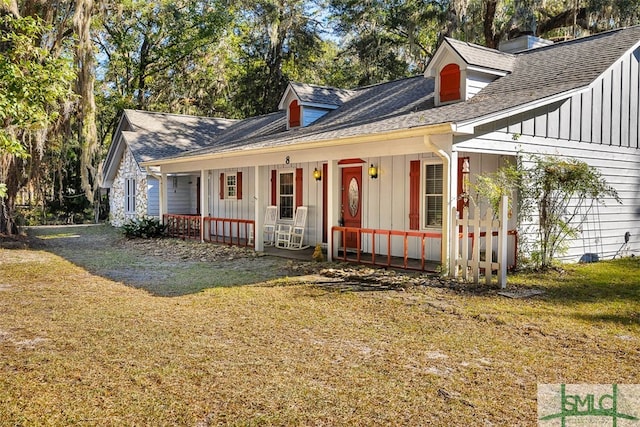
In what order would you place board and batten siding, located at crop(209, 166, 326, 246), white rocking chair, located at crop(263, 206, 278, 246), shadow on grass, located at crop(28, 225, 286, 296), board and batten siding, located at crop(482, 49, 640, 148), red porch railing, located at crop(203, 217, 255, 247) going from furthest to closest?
white rocking chair, located at crop(263, 206, 278, 246)
red porch railing, located at crop(203, 217, 255, 247)
board and batten siding, located at crop(209, 166, 326, 246)
board and batten siding, located at crop(482, 49, 640, 148)
shadow on grass, located at crop(28, 225, 286, 296)

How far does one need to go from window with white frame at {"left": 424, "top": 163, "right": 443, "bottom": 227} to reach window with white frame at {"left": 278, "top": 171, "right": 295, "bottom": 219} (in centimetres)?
440

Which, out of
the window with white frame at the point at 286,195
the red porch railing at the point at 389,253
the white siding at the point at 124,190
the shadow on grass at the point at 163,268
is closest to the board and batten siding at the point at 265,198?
→ the window with white frame at the point at 286,195

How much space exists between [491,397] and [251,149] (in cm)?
950

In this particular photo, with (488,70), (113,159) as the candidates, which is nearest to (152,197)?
(113,159)

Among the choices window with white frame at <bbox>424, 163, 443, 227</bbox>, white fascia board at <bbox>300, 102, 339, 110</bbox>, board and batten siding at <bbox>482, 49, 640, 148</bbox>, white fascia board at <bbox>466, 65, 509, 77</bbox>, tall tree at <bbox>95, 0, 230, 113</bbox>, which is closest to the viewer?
board and batten siding at <bbox>482, 49, 640, 148</bbox>

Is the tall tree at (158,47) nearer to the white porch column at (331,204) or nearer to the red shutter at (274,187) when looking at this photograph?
the red shutter at (274,187)

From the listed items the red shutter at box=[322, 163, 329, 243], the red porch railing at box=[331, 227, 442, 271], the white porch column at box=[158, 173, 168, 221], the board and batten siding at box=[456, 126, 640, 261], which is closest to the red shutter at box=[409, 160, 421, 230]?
the red porch railing at box=[331, 227, 442, 271]

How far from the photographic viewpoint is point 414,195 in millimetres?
11000

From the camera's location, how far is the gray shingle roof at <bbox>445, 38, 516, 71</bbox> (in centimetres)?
1148

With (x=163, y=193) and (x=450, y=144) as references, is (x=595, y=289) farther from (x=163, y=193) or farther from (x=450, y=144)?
(x=163, y=193)

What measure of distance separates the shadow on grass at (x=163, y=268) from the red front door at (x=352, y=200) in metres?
2.03

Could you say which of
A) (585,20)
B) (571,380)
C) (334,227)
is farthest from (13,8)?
(585,20)

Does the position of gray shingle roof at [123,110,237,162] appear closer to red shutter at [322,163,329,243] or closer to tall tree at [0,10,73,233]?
tall tree at [0,10,73,233]

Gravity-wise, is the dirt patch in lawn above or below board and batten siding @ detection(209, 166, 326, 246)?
below
